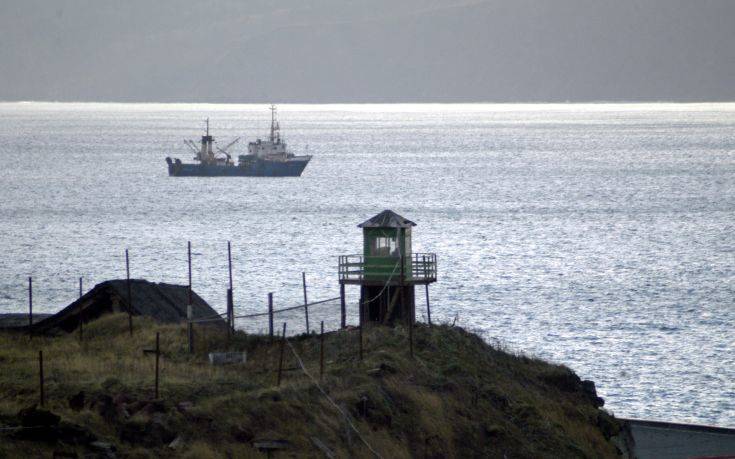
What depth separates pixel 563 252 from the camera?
89.4 m

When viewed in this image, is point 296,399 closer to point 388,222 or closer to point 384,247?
point 384,247

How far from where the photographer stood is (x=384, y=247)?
39.8 m

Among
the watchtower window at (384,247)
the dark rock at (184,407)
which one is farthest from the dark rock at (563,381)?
the dark rock at (184,407)

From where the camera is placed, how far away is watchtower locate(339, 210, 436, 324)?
3850 cm

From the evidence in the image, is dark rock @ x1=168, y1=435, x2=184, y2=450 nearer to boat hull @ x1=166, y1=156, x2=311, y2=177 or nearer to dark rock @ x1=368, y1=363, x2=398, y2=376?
dark rock @ x1=368, y1=363, x2=398, y2=376

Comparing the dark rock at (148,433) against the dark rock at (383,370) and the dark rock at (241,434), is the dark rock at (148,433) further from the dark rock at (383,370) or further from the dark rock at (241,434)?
the dark rock at (383,370)

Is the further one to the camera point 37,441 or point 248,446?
point 248,446

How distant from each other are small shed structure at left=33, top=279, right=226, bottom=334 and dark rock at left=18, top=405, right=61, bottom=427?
1306cm

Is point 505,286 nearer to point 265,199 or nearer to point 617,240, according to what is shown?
point 617,240

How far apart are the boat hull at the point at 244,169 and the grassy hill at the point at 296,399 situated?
133274mm

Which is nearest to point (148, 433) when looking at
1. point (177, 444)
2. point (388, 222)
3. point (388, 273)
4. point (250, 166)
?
point (177, 444)

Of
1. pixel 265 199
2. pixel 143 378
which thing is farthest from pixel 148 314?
pixel 265 199

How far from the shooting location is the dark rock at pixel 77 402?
87.9ft

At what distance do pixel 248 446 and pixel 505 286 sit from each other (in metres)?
45.3
